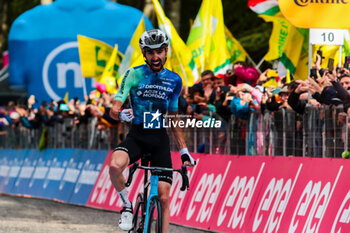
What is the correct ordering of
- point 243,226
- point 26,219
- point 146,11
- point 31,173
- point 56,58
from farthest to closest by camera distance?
point 146,11 → point 56,58 → point 31,173 → point 26,219 → point 243,226

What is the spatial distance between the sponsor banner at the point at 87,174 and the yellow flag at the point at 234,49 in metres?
3.21

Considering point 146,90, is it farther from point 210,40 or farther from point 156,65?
point 210,40

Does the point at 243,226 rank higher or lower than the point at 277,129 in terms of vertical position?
lower

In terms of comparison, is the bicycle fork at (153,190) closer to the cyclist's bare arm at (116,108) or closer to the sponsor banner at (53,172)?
the cyclist's bare arm at (116,108)

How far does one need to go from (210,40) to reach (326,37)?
22.1ft

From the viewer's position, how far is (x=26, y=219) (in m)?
16.2

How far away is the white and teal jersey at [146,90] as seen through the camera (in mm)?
10219

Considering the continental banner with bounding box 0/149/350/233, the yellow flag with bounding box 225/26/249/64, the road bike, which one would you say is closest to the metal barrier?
the continental banner with bounding box 0/149/350/233

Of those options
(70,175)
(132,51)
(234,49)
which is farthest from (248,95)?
(70,175)

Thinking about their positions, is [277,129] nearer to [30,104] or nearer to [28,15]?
[30,104]

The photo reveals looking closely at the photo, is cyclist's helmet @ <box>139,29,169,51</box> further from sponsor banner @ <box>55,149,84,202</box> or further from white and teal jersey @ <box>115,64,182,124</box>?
sponsor banner @ <box>55,149,84,202</box>

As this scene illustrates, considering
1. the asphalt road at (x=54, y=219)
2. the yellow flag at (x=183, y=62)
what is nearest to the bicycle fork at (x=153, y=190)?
the asphalt road at (x=54, y=219)

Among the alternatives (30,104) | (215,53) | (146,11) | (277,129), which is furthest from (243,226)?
(146,11)

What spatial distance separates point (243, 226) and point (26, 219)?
434cm
